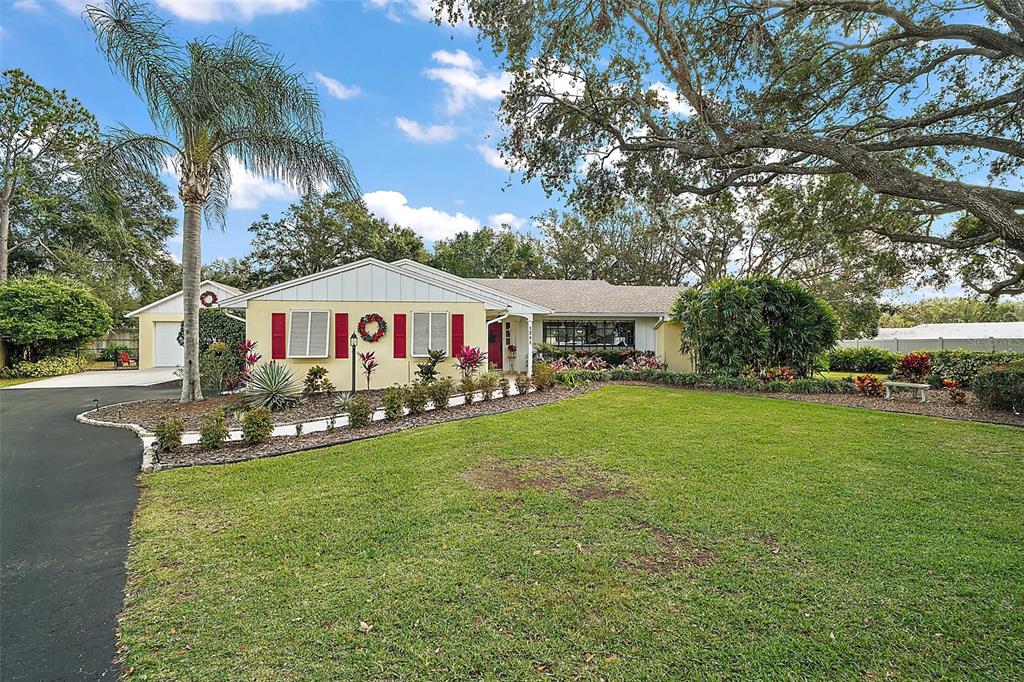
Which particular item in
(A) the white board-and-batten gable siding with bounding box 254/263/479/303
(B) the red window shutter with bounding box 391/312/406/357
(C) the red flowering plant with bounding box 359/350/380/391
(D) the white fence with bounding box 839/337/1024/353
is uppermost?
(A) the white board-and-batten gable siding with bounding box 254/263/479/303

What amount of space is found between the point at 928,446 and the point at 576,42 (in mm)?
8693

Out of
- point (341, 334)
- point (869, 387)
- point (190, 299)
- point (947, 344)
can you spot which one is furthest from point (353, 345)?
point (947, 344)

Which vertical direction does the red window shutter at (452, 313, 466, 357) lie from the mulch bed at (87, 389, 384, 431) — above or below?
above

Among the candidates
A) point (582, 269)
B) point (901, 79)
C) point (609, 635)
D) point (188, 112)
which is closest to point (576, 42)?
point (901, 79)

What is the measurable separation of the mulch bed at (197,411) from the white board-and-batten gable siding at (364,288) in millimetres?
2603

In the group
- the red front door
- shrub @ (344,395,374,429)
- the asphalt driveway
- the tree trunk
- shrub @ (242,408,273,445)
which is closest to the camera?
the asphalt driveway

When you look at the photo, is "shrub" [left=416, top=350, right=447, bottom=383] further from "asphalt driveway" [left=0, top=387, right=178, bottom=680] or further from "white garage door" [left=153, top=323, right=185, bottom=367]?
"white garage door" [left=153, top=323, right=185, bottom=367]

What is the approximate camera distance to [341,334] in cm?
1159

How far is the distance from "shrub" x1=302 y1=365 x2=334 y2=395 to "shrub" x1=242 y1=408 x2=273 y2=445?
420cm

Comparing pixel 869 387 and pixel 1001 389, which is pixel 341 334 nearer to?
pixel 869 387

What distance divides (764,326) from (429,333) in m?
8.99

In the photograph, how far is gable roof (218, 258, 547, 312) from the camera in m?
11.4

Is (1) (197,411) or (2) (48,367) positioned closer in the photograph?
(1) (197,411)

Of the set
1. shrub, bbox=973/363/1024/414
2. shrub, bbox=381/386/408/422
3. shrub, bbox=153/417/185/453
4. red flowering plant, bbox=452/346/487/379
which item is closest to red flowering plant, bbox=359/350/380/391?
red flowering plant, bbox=452/346/487/379
